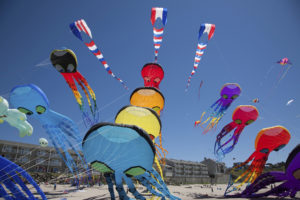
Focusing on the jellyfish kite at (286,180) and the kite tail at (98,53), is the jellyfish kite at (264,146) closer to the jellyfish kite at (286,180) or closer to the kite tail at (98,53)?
the jellyfish kite at (286,180)

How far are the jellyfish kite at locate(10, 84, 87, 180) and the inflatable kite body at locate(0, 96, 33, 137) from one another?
409cm

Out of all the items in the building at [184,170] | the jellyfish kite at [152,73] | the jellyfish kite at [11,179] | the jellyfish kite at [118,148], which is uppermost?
the jellyfish kite at [152,73]

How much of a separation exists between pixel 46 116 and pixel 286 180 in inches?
580

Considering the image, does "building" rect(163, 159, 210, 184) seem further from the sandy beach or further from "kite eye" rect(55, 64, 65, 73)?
"kite eye" rect(55, 64, 65, 73)

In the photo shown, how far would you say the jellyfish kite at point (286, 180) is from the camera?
30.5ft

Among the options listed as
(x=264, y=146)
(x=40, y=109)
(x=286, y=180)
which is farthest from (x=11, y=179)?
(x=264, y=146)

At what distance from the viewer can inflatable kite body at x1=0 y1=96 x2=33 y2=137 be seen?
1107 centimetres

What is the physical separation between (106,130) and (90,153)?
99cm

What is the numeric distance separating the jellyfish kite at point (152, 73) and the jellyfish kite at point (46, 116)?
4876 millimetres

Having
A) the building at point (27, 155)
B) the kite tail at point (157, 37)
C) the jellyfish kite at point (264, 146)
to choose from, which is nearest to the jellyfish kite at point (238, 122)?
the jellyfish kite at point (264, 146)

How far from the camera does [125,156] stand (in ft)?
16.4

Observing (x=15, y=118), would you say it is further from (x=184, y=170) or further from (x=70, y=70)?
(x=184, y=170)

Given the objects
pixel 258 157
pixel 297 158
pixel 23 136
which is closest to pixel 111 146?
pixel 297 158

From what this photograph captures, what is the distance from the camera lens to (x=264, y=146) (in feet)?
42.1
